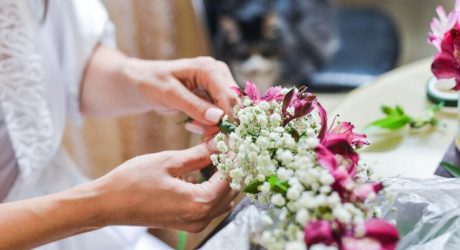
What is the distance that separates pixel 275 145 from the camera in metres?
0.47

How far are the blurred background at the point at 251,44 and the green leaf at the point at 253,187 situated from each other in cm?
100

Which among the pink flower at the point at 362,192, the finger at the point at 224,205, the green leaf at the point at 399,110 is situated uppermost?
the pink flower at the point at 362,192

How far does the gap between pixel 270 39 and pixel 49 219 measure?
1.28 meters

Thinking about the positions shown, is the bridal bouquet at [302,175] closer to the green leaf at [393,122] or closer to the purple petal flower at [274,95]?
the purple petal flower at [274,95]

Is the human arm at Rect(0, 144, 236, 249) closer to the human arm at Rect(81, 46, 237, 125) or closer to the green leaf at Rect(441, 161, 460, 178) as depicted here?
the human arm at Rect(81, 46, 237, 125)

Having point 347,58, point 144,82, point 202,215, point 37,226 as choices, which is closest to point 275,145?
point 202,215

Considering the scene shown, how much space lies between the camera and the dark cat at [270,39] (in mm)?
1790

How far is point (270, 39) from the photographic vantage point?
180 cm

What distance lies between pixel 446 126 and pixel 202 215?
0.44 m

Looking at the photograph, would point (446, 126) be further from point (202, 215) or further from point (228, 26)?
point (228, 26)

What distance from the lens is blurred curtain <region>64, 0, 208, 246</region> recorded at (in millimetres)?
1541

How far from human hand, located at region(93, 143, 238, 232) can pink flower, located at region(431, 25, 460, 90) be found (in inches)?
Result: 10.8

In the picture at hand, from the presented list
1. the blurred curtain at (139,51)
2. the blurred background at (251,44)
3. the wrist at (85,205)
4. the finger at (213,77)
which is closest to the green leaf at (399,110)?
the finger at (213,77)

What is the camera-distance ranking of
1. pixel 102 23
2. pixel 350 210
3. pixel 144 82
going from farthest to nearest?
pixel 102 23, pixel 144 82, pixel 350 210
